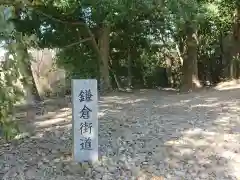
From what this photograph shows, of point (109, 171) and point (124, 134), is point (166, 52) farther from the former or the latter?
point (109, 171)

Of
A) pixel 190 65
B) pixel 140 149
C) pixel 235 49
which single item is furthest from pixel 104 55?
pixel 140 149

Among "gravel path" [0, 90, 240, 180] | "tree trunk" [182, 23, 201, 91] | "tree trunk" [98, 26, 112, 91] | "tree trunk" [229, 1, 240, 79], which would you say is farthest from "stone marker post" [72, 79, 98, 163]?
"tree trunk" [229, 1, 240, 79]

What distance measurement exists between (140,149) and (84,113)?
2.97ft

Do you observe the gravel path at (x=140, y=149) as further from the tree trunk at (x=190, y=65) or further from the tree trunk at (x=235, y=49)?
the tree trunk at (x=235, y=49)

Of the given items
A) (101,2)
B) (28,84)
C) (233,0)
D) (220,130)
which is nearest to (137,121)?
(220,130)

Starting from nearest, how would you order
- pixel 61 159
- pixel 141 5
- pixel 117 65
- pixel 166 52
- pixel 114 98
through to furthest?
pixel 61 159, pixel 141 5, pixel 114 98, pixel 117 65, pixel 166 52

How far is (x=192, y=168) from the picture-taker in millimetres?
4352

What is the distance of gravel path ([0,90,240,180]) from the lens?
14.2 ft

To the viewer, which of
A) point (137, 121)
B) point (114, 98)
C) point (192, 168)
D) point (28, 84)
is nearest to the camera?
point (28, 84)

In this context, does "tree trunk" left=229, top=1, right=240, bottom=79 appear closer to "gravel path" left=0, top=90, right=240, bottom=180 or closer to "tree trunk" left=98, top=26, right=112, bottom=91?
"tree trunk" left=98, top=26, right=112, bottom=91

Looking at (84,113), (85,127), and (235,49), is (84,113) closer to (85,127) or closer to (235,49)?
(85,127)

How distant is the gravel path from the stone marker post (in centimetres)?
29

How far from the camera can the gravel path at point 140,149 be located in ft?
14.2

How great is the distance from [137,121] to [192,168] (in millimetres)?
2066
